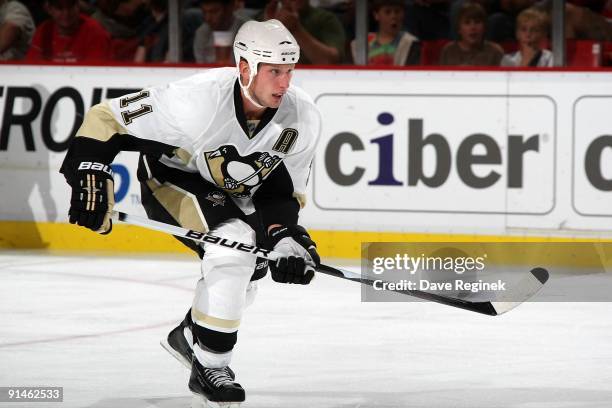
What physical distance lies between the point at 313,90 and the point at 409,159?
0.59 meters

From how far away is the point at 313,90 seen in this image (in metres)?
6.93

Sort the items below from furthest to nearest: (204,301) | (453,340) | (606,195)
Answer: (606,195) → (453,340) → (204,301)


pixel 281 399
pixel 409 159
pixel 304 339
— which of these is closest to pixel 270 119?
pixel 281 399

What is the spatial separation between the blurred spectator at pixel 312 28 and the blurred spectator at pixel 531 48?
0.84m

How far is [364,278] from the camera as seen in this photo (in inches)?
158

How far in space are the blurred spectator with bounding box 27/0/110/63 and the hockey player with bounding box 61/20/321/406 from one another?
3532mm

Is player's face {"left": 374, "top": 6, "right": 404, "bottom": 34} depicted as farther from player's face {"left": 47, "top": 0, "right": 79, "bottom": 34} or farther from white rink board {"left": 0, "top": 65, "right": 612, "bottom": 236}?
A: player's face {"left": 47, "top": 0, "right": 79, "bottom": 34}

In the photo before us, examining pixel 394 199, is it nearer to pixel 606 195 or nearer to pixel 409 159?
pixel 409 159

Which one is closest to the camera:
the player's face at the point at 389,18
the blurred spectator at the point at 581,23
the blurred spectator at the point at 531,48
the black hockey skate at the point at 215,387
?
the black hockey skate at the point at 215,387

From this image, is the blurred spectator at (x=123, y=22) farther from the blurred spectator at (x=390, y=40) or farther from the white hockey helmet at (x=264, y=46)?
the white hockey helmet at (x=264, y=46)

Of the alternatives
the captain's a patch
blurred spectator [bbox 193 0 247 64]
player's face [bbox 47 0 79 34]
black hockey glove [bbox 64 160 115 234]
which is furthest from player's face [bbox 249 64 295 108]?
player's face [bbox 47 0 79 34]

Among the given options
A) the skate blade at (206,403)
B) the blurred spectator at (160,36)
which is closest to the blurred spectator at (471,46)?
the blurred spectator at (160,36)

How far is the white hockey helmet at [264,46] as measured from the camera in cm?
368

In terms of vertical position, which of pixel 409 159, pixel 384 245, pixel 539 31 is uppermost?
pixel 539 31
